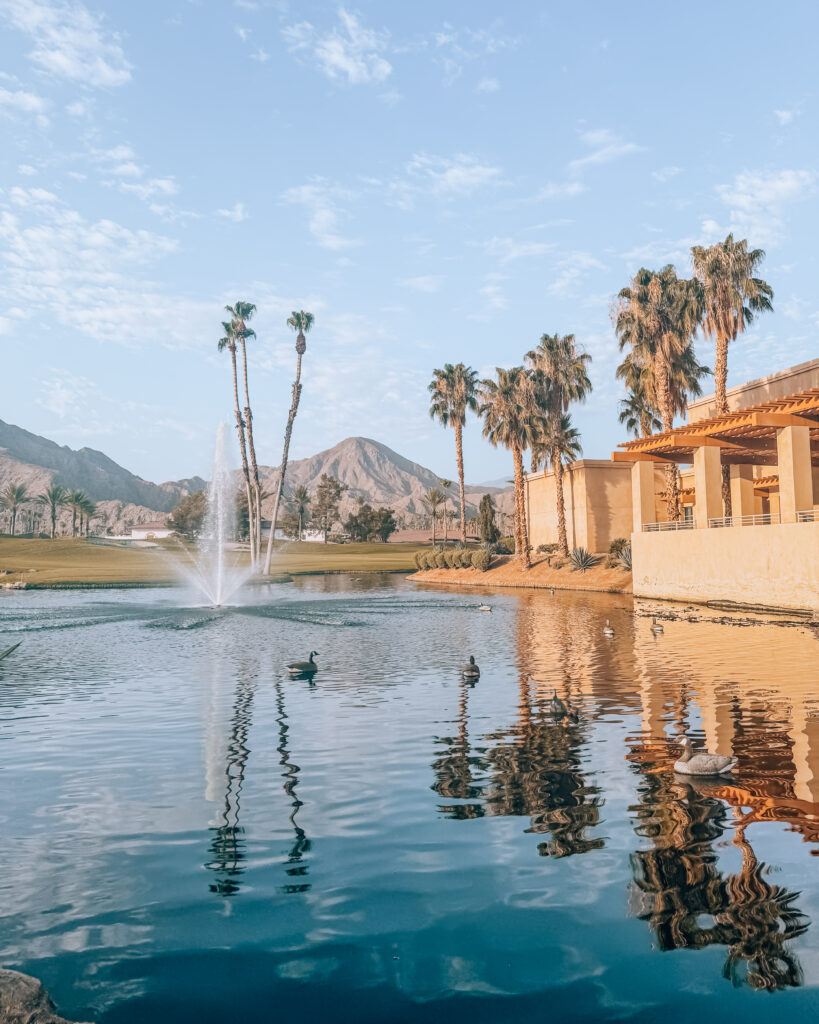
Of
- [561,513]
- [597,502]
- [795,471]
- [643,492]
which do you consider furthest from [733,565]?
[597,502]

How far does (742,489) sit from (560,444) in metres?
14.1

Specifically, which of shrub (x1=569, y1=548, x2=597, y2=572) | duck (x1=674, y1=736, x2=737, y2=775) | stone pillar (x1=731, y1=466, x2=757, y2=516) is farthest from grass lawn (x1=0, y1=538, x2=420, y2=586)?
duck (x1=674, y1=736, x2=737, y2=775)

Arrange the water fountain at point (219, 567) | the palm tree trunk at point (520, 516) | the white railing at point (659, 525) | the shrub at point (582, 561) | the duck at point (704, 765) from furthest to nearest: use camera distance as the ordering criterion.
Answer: the palm tree trunk at point (520, 516) → the shrub at point (582, 561) → the water fountain at point (219, 567) → the white railing at point (659, 525) → the duck at point (704, 765)

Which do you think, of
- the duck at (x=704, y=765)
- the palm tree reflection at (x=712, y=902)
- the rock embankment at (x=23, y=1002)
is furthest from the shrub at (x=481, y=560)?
the rock embankment at (x=23, y=1002)

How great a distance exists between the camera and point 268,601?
4484cm

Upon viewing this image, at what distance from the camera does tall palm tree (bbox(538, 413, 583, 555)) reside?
60.9 metres

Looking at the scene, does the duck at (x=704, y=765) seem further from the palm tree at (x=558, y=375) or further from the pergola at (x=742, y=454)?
the palm tree at (x=558, y=375)

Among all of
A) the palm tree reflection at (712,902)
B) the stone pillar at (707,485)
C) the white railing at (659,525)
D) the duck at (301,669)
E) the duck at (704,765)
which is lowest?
the palm tree reflection at (712,902)

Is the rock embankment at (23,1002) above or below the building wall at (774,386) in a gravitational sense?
below

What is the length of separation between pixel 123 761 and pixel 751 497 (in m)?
48.9

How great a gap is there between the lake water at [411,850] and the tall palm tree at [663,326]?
32.6 metres

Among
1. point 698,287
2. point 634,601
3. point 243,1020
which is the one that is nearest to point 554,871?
point 243,1020

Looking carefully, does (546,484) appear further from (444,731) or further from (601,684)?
(444,731)

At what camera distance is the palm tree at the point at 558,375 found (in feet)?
200
